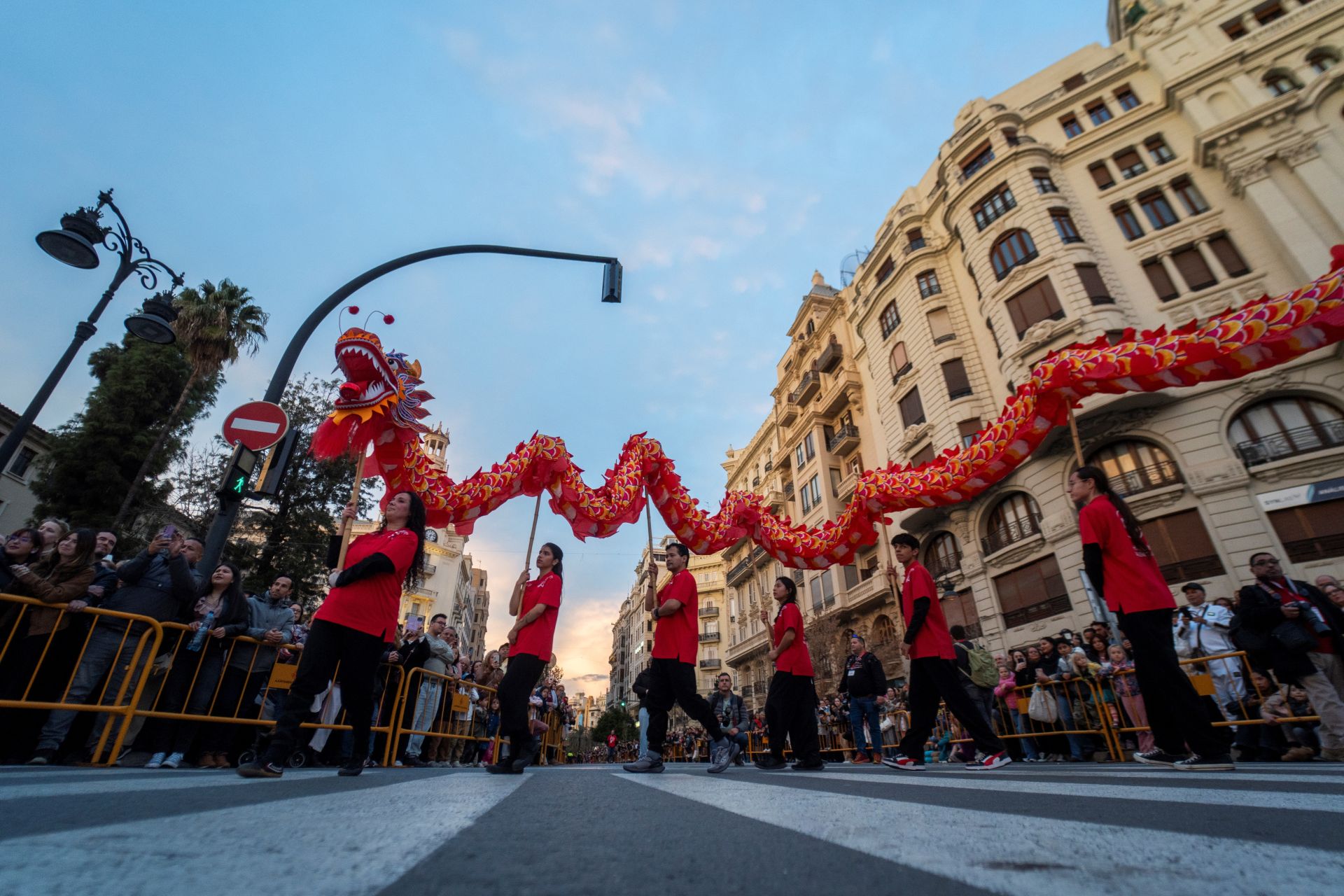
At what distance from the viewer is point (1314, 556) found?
12.5m

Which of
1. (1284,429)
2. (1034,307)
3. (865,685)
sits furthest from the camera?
(1034,307)

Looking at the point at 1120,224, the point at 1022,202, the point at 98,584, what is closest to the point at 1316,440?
the point at 1120,224

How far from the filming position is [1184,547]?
1382cm

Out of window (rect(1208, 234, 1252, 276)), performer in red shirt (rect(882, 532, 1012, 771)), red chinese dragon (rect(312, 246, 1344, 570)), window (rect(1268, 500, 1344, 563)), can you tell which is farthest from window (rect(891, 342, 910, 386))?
performer in red shirt (rect(882, 532, 1012, 771))

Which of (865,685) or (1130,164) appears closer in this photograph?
(865,685)

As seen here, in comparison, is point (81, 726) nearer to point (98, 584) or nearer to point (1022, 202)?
point (98, 584)

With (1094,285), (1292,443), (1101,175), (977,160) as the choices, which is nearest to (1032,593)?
(1292,443)

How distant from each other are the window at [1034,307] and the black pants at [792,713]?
52.4 ft

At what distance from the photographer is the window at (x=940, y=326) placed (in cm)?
2116

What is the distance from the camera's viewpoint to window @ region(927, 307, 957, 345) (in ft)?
69.4

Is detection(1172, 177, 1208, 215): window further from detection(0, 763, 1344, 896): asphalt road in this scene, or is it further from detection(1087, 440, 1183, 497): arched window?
detection(0, 763, 1344, 896): asphalt road

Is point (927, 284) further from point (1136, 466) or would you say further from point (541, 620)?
point (541, 620)

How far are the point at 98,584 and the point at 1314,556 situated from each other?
63.9 feet

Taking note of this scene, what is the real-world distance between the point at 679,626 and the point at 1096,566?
3.09 metres
